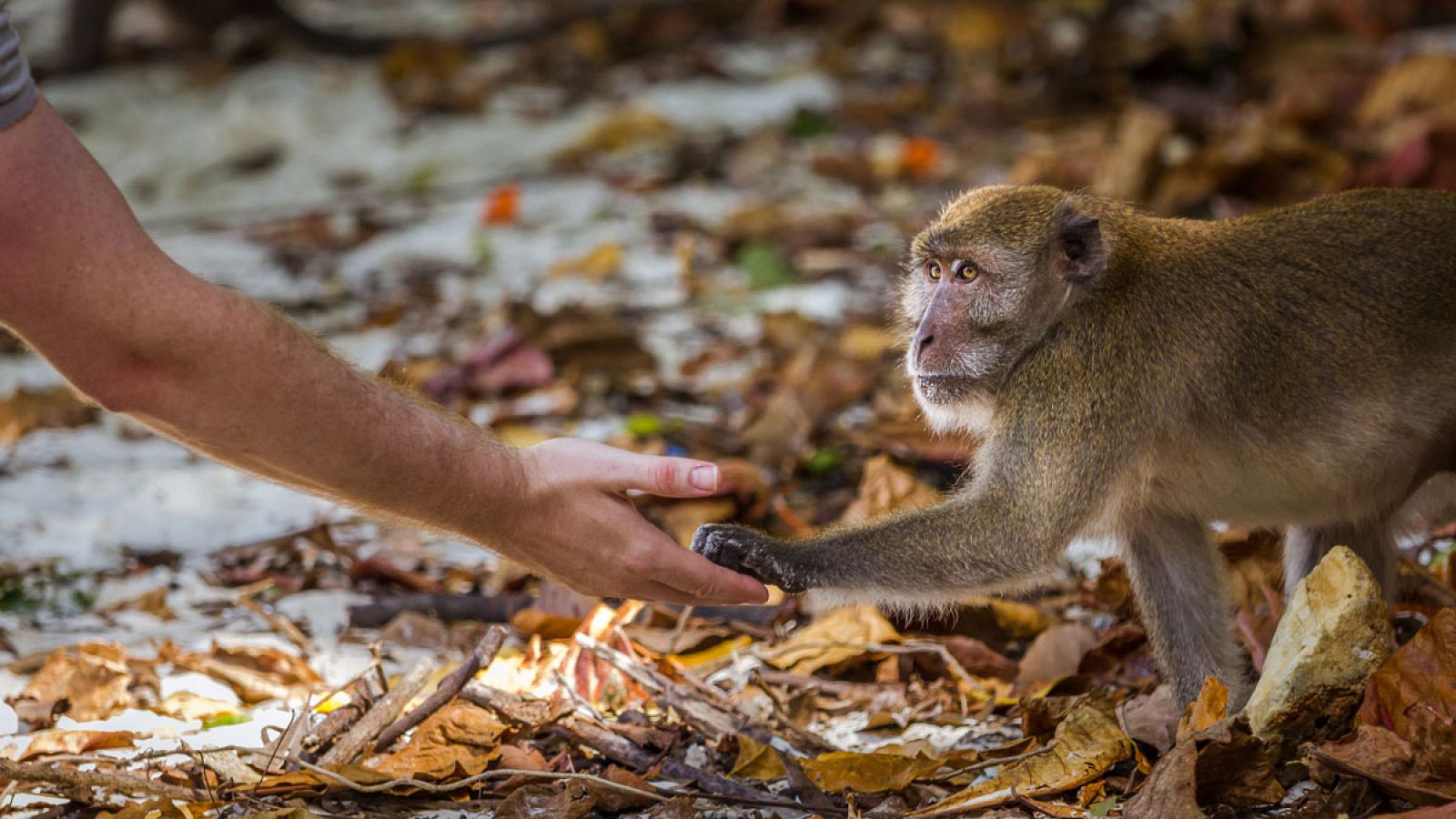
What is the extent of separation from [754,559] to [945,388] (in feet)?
1.86

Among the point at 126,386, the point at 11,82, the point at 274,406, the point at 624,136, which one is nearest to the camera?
the point at 11,82

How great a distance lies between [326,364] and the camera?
8.93 feet

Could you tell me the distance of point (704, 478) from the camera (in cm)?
301

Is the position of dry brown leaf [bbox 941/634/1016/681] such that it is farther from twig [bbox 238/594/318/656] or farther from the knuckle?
twig [bbox 238/594/318/656]

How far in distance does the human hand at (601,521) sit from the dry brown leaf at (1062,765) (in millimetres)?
621

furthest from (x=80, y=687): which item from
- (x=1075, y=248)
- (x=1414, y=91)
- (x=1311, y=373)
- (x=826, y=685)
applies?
(x=1414, y=91)

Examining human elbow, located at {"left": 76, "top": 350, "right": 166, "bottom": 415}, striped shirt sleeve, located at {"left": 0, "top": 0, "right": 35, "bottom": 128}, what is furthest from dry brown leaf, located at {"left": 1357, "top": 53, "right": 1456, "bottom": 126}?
striped shirt sleeve, located at {"left": 0, "top": 0, "right": 35, "bottom": 128}

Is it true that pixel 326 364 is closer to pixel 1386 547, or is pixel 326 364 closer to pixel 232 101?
pixel 1386 547

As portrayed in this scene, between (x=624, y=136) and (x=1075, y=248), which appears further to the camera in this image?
(x=624, y=136)

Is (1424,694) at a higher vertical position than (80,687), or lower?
higher

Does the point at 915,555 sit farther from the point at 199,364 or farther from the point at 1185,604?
the point at 199,364

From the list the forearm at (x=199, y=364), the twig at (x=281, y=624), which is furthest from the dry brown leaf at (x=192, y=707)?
the forearm at (x=199, y=364)

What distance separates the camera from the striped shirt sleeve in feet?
7.49

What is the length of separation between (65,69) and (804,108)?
4.35 m
